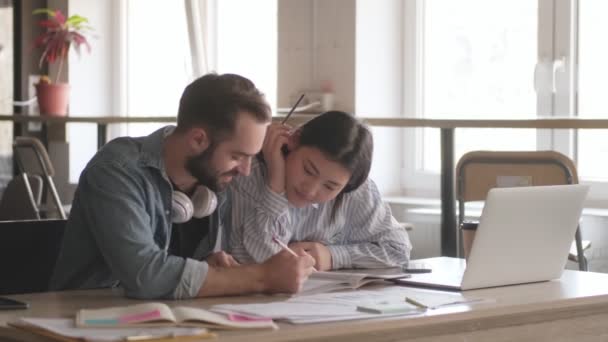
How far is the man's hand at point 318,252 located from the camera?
209 centimetres

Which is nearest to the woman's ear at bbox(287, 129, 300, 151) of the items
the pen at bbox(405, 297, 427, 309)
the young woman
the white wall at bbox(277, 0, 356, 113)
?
the young woman

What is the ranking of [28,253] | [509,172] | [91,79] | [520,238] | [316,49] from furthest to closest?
1. [91,79]
2. [316,49]
3. [509,172]
4. [28,253]
5. [520,238]

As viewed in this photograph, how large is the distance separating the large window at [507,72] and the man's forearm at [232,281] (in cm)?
300

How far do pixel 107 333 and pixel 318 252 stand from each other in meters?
0.85

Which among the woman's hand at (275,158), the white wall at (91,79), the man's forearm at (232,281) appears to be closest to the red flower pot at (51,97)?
the white wall at (91,79)

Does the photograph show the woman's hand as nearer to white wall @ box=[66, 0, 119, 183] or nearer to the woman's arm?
the woman's arm

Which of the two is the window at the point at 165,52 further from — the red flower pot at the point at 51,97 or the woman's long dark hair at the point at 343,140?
the woman's long dark hair at the point at 343,140

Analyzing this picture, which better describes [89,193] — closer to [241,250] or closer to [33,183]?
[241,250]

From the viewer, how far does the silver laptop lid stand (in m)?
1.76

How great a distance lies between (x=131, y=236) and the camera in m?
1.73

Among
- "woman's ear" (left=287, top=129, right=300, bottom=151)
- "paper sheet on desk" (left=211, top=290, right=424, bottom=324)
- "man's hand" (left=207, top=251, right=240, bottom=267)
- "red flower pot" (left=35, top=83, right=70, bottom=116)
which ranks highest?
"red flower pot" (left=35, top=83, right=70, bottom=116)

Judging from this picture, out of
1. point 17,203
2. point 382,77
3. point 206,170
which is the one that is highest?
point 382,77

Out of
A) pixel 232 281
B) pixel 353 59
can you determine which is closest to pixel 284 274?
pixel 232 281

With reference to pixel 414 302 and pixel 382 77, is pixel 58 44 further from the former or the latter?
pixel 414 302
